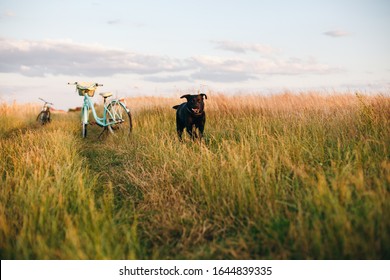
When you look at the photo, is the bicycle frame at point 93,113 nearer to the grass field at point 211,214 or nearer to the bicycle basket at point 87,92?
the bicycle basket at point 87,92

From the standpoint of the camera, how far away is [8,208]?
3.37 metres

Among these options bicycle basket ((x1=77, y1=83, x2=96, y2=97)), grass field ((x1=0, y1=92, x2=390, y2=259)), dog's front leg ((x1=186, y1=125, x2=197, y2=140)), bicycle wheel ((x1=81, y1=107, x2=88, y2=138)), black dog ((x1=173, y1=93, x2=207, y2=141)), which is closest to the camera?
grass field ((x1=0, y1=92, x2=390, y2=259))

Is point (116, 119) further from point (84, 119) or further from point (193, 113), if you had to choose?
point (193, 113)

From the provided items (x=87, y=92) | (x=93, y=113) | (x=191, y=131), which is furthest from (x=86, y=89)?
(x=191, y=131)

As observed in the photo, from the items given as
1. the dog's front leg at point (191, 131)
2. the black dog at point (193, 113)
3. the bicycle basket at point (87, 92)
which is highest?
the bicycle basket at point (87, 92)

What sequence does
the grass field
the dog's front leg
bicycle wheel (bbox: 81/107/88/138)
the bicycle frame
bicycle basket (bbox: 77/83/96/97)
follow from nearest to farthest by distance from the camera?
the grass field
the dog's front leg
the bicycle frame
bicycle wheel (bbox: 81/107/88/138)
bicycle basket (bbox: 77/83/96/97)

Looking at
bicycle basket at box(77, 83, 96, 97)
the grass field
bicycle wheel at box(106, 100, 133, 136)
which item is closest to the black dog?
the grass field

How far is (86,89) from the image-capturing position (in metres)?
9.23

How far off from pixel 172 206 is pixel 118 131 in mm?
5903

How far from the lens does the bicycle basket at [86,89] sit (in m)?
9.23

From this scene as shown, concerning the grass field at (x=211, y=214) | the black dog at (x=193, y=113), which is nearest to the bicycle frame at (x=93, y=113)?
the black dog at (x=193, y=113)

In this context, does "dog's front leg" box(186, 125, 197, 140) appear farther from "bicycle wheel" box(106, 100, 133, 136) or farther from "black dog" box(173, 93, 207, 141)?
"bicycle wheel" box(106, 100, 133, 136)

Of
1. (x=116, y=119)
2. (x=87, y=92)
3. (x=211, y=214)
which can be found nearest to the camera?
(x=211, y=214)

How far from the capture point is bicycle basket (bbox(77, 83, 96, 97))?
30.3ft
